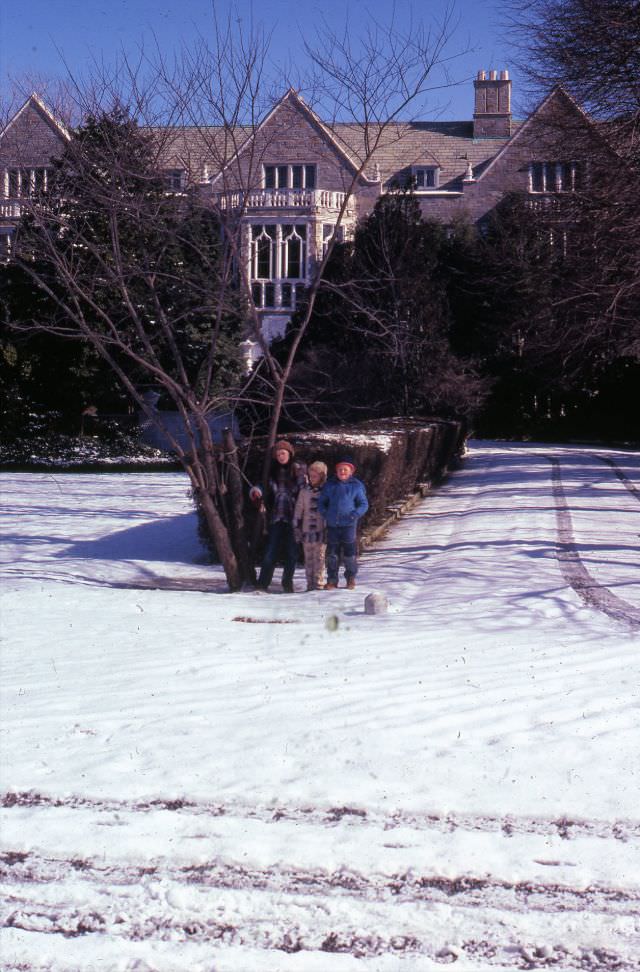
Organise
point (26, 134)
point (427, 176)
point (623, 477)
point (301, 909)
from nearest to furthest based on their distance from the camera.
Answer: point (301, 909) < point (26, 134) < point (623, 477) < point (427, 176)

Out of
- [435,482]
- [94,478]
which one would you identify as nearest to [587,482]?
[435,482]

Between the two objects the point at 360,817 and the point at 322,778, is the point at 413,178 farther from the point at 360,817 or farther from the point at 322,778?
the point at 360,817

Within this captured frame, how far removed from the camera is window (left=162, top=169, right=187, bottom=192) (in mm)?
11531

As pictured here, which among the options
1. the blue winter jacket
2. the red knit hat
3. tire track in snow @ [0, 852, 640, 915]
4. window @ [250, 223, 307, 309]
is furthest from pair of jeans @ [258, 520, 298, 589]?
window @ [250, 223, 307, 309]

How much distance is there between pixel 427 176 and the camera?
46.1 metres

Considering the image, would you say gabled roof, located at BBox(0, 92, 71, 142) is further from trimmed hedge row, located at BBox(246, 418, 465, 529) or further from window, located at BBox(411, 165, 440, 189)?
window, located at BBox(411, 165, 440, 189)

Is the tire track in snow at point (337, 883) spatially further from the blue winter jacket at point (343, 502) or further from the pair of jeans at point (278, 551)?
the pair of jeans at point (278, 551)

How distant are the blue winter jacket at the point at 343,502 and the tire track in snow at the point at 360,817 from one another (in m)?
6.01

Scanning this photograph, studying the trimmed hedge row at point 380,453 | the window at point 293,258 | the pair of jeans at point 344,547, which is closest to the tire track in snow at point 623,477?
the trimmed hedge row at point 380,453

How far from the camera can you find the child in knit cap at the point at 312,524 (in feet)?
36.5

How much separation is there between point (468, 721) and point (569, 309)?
16.9 meters

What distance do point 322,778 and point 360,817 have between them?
472 millimetres

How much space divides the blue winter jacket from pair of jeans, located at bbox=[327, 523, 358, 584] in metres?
0.07

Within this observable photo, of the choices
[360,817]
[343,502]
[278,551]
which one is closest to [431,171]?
[278,551]
